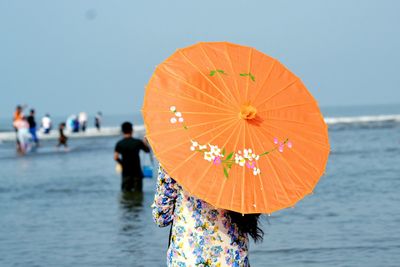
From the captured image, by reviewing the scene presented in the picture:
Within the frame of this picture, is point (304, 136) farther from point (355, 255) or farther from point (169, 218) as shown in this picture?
point (355, 255)

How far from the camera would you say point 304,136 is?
4957 millimetres

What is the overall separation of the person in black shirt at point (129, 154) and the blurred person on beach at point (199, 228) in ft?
30.2

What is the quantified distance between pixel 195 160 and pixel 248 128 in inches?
14.0

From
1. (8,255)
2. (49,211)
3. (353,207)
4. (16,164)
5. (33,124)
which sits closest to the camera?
(8,255)

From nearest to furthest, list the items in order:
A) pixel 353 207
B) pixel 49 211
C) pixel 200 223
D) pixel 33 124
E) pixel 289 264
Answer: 1. pixel 200 223
2. pixel 289 264
3. pixel 353 207
4. pixel 49 211
5. pixel 33 124

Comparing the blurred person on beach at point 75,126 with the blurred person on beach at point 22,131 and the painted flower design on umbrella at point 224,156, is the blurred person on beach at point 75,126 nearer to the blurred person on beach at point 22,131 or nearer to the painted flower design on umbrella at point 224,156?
the blurred person on beach at point 22,131

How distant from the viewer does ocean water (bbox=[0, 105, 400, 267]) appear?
9.27m

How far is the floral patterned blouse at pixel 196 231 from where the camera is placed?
185 inches

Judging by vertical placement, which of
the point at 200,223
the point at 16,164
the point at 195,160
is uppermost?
the point at 195,160

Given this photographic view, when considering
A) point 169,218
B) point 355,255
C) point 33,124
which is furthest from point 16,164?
point 169,218

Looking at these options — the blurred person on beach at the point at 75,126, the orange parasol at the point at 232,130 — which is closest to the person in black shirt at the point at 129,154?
the orange parasol at the point at 232,130

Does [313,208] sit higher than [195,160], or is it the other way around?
[195,160]

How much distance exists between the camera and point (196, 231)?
185 inches

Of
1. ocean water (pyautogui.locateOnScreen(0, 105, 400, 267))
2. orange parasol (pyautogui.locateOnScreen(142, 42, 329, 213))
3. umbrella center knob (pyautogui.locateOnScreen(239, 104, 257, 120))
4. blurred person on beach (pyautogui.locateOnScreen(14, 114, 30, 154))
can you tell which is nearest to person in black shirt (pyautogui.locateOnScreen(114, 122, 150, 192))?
ocean water (pyautogui.locateOnScreen(0, 105, 400, 267))
